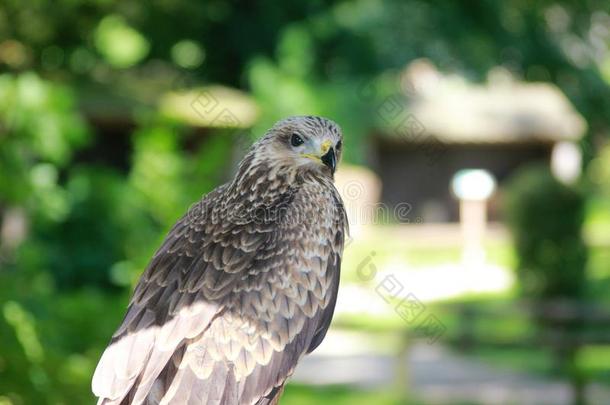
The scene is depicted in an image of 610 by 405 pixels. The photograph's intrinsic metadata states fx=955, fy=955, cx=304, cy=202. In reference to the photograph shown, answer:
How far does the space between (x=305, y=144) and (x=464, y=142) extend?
22.9 metres

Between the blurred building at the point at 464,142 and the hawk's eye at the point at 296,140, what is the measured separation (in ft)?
71.0

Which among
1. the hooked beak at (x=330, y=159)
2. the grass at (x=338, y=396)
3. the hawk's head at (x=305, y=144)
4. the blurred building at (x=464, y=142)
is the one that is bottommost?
the grass at (x=338, y=396)

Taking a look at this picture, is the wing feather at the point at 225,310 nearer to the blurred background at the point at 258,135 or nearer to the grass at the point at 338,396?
the blurred background at the point at 258,135

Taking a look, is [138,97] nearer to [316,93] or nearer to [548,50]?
[316,93]

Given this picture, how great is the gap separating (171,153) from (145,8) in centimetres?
428

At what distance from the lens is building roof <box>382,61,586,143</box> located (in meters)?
25.3

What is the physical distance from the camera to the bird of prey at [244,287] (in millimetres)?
3055

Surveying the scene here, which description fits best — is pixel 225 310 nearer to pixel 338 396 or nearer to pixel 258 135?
pixel 258 135

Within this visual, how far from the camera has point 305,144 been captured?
3.25m

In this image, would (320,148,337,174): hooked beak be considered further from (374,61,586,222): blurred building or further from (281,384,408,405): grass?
(374,61,586,222): blurred building

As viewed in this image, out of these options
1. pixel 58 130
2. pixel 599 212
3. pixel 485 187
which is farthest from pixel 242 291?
pixel 599 212

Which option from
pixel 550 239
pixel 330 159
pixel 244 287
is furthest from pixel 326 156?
pixel 550 239

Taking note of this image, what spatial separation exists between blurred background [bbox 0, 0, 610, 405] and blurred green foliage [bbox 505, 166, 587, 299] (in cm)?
3

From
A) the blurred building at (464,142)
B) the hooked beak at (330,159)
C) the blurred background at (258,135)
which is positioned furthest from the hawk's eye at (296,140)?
the blurred building at (464,142)
